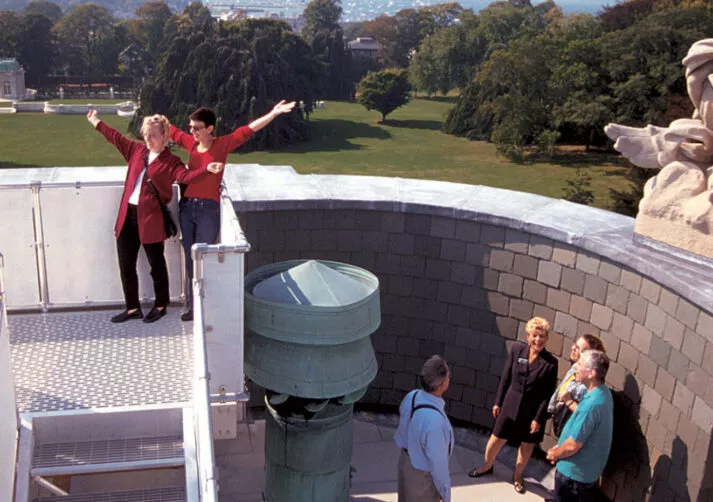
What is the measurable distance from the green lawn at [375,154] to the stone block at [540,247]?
32.2 meters

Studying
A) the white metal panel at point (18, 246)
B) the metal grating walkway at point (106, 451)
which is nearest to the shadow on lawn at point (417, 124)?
the white metal panel at point (18, 246)

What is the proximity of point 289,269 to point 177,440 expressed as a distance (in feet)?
4.15

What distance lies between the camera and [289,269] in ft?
15.2

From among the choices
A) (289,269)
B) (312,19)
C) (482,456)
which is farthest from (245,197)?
(312,19)

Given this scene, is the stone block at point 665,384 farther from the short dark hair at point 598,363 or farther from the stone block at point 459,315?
the stone block at point 459,315

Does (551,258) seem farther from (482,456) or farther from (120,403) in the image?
(120,403)

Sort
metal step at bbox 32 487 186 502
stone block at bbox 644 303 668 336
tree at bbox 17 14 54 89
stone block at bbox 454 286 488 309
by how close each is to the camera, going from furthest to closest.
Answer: tree at bbox 17 14 54 89 → stone block at bbox 454 286 488 309 → stone block at bbox 644 303 668 336 → metal step at bbox 32 487 186 502

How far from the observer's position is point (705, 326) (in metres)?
4.52

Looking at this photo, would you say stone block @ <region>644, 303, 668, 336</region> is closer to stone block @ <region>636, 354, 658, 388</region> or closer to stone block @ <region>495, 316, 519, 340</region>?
stone block @ <region>636, 354, 658, 388</region>

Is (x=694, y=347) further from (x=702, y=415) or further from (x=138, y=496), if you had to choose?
(x=138, y=496)

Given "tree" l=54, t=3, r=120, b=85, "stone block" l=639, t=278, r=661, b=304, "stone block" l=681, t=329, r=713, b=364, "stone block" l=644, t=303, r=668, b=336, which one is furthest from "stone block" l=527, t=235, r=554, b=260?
"tree" l=54, t=3, r=120, b=85

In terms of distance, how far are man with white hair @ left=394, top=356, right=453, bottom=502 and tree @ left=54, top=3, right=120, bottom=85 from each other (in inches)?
3798

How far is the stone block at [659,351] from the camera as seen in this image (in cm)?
491

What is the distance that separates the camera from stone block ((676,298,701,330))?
4637mm
